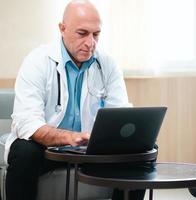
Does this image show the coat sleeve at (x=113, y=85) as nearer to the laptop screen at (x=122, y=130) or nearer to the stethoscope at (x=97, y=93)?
the stethoscope at (x=97, y=93)

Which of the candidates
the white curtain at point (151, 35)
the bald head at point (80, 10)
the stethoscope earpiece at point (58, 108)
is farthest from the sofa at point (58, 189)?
the white curtain at point (151, 35)

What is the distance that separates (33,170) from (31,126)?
0.58 ft

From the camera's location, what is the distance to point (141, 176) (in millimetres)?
1489

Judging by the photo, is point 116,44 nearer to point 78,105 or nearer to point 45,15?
point 45,15

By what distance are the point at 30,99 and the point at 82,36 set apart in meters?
0.35

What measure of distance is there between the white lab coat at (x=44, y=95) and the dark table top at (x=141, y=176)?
484mm

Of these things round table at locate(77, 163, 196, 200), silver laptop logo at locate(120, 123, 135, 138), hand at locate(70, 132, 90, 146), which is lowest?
round table at locate(77, 163, 196, 200)

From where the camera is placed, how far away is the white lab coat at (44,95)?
2.02m

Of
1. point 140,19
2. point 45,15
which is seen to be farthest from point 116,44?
point 45,15

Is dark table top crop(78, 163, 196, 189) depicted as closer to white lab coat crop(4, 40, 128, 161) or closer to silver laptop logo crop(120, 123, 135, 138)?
silver laptop logo crop(120, 123, 135, 138)

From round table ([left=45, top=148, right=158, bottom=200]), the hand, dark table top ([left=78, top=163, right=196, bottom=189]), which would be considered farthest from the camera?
the hand

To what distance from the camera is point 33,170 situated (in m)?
1.93

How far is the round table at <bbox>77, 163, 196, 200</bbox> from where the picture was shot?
1.40 meters

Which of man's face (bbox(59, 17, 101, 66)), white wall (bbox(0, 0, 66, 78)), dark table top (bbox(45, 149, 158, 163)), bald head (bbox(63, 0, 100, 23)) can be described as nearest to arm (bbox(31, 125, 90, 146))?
dark table top (bbox(45, 149, 158, 163))
